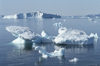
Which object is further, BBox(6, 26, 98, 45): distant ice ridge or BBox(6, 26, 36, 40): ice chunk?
BBox(6, 26, 36, 40): ice chunk

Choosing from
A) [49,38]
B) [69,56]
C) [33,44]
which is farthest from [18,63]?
[49,38]

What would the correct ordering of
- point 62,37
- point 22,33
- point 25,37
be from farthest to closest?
1. point 22,33
2. point 25,37
3. point 62,37

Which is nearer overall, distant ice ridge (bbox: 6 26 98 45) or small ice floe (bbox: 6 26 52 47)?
distant ice ridge (bbox: 6 26 98 45)

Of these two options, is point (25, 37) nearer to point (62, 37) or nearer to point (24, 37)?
point (24, 37)

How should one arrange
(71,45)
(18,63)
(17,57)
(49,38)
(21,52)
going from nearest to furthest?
(18,63)
(17,57)
(21,52)
(71,45)
(49,38)

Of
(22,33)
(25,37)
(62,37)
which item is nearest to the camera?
(62,37)

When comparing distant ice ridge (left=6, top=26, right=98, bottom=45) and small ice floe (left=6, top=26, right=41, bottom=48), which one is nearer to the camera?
distant ice ridge (left=6, top=26, right=98, bottom=45)

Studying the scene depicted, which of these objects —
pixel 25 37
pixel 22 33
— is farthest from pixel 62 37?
pixel 22 33

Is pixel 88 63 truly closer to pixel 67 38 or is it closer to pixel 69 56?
pixel 69 56

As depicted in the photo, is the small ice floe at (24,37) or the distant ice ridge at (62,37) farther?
the small ice floe at (24,37)

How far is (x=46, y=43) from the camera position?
722 inches

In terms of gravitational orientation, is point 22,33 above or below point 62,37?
above

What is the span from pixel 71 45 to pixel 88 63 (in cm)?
529

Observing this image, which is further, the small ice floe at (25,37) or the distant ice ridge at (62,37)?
the small ice floe at (25,37)
